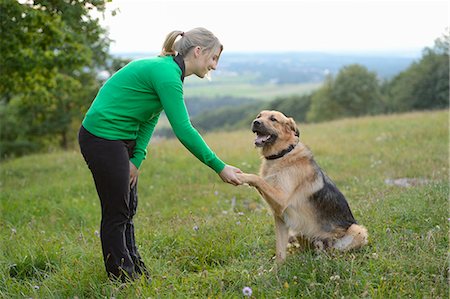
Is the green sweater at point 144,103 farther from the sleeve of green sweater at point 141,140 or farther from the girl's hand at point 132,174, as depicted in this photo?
the girl's hand at point 132,174

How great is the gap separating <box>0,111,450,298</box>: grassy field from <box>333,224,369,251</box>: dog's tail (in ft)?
0.27

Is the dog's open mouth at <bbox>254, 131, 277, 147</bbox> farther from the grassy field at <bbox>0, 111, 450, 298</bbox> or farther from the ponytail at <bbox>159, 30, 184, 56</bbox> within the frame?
the ponytail at <bbox>159, 30, 184, 56</bbox>

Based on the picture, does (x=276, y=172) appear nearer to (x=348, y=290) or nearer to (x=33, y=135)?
(x=348, y=290)

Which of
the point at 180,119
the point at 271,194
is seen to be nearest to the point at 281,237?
the point at 271,194

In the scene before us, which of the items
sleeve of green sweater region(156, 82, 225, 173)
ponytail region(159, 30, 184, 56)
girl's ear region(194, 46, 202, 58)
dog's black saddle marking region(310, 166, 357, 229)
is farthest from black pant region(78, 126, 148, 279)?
dog's black saddle marking region(310, 166, 357, 229)

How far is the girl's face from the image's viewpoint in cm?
419

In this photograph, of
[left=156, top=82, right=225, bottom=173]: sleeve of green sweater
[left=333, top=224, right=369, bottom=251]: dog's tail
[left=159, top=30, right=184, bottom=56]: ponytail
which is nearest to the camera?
[left=156, top=82, right=225, bottom=173]: sleeve of green sweater

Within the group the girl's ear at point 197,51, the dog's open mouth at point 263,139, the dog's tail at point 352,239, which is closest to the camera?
the girl's ear at point 197,51

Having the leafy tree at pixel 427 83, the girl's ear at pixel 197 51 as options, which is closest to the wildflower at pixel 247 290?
the girl's ear at pixel 197 51

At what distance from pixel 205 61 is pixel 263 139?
1.21m

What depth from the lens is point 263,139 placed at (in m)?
5.02

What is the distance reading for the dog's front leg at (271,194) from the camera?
4582mm

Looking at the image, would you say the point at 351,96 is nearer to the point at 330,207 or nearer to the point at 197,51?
the point at 330,207

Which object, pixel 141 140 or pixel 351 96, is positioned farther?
pixel 351 96
